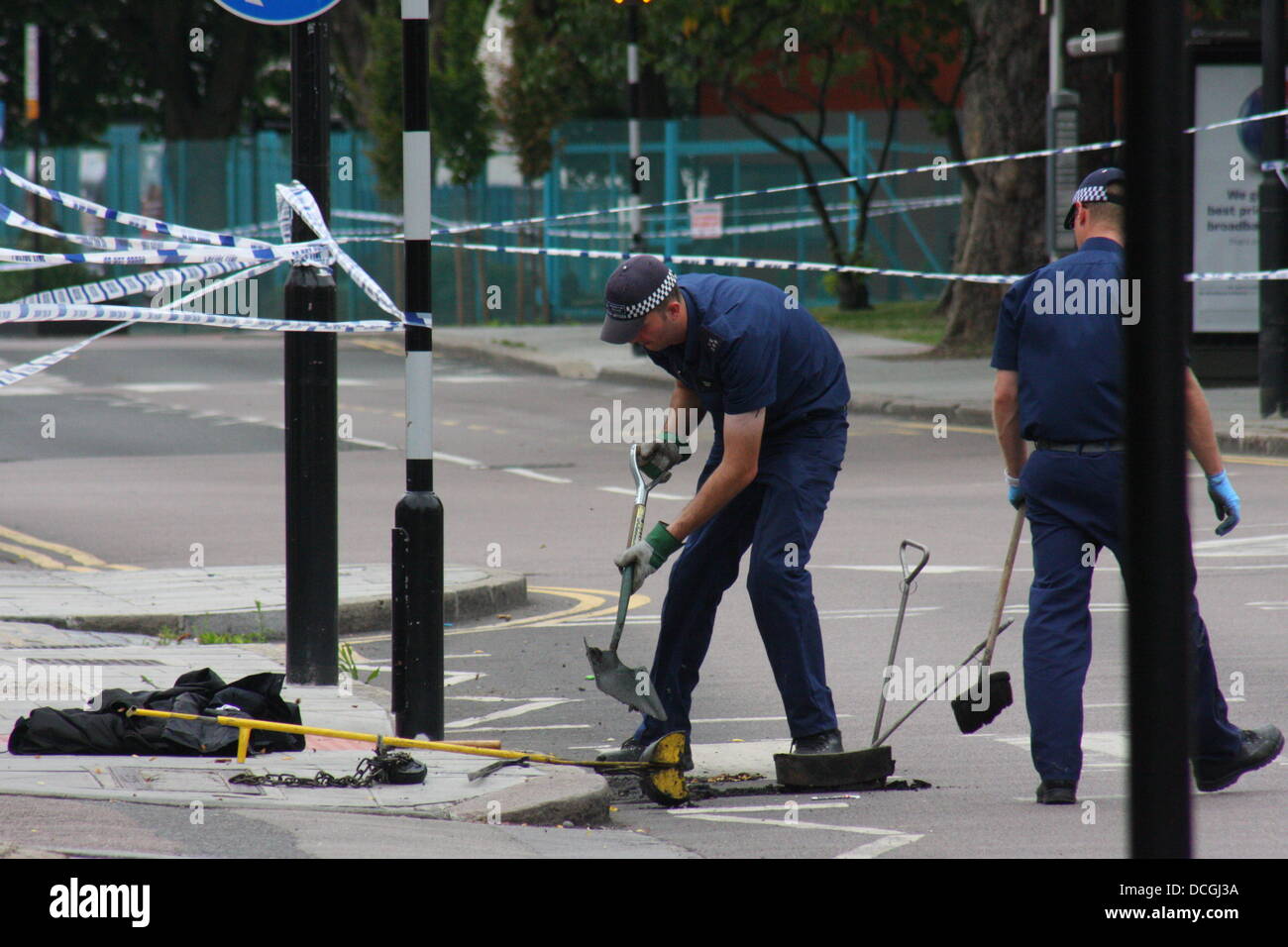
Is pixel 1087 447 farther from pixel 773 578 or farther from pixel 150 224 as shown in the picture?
pixel 150 224

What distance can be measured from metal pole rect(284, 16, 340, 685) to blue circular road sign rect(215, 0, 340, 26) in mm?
532

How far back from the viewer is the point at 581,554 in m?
11.1

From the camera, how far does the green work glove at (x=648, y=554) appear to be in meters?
5.90

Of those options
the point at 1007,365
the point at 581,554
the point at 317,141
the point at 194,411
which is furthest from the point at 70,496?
the point at 1007,365

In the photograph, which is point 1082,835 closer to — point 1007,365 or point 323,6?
point 1007,365

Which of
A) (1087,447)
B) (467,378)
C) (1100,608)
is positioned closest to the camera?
(1087,447)

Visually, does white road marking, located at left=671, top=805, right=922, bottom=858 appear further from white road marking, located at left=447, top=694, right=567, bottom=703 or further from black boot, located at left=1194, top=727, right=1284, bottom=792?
white road marking, located at left=447, top=694, right=567, bottom=703

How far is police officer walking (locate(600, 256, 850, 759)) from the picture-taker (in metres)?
5.95

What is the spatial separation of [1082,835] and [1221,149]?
14264mm

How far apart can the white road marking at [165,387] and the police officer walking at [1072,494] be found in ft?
55.6

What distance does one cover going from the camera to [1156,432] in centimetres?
233

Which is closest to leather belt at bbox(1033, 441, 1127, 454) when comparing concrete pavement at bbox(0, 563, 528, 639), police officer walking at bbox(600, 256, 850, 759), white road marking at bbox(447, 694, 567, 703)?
police officer walking at bbox(600, 256, 850, 759)

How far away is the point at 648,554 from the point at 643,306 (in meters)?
0.77

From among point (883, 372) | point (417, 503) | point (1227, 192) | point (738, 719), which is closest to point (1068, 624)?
point (738, 719)
